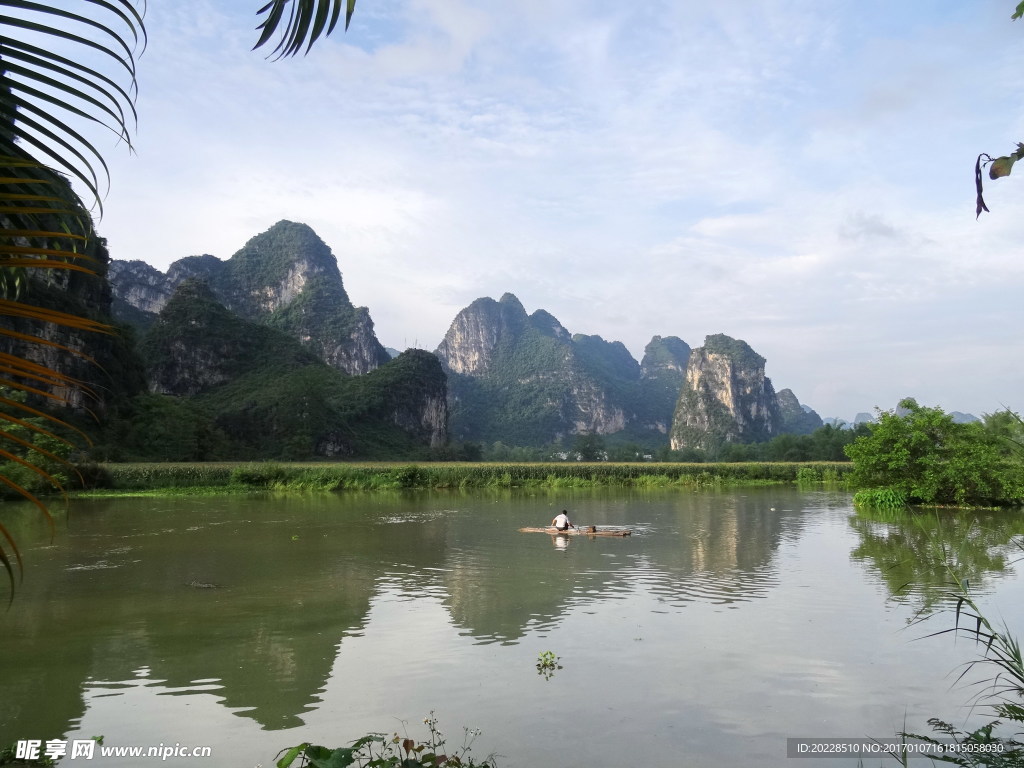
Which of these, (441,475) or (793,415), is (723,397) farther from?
(441,475)

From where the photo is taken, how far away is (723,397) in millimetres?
95438

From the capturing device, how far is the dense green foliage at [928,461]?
63.0 feet

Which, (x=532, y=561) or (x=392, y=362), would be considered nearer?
(x=532, y=561)

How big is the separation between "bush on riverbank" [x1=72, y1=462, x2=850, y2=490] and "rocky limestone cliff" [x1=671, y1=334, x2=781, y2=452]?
55.8m

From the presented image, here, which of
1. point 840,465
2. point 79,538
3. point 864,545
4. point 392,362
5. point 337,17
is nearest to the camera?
point 337,17

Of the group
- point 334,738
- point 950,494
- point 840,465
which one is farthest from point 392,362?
point 334,738

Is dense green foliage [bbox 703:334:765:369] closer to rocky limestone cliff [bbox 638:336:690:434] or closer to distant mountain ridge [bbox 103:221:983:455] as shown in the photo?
distant mountain ridge [bbox 103:221:983:455]

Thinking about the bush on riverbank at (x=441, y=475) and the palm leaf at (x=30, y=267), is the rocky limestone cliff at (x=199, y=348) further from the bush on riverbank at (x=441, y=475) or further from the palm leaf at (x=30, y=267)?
the palm leaf at (x=30, y=267)

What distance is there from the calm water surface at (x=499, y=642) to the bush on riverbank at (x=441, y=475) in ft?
47.7

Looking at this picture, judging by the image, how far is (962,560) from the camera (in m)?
11.6

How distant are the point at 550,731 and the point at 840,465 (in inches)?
1423

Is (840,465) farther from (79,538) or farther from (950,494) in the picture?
(79,538)

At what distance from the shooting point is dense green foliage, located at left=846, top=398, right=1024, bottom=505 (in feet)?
63.0

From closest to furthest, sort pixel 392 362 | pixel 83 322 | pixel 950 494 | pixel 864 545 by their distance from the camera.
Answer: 1. pixel 83 322
2. pixel 864 545
3. pixel 950 494
4. pixel 392 362
